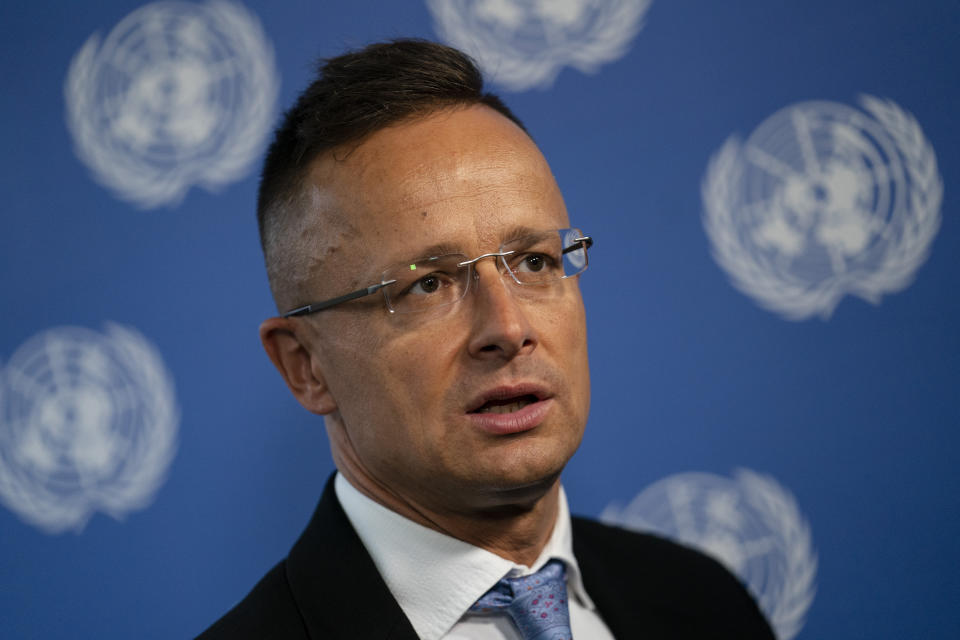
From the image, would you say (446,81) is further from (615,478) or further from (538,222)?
(615,478)

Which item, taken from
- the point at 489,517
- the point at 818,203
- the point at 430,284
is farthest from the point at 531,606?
the point at 818,203

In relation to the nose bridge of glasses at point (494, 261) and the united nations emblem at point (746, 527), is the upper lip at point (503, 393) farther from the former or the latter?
the united nations emblem at point (746, 527)

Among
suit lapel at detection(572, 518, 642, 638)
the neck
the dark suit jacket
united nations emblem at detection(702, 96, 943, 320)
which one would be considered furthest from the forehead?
united nations emblem at detection(702, 96, 943, 320)

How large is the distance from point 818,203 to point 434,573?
1.34m

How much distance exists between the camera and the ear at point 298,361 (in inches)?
57.1

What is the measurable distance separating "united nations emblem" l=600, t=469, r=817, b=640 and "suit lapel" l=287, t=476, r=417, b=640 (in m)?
0.84

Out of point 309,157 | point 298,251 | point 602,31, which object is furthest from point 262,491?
point 602,31

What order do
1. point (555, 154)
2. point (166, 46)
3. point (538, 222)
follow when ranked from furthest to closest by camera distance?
point (555, 154) < point (166, 46) < point (538, 222)

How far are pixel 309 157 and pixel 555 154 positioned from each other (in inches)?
29.9

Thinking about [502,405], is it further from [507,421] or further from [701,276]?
[701,276]

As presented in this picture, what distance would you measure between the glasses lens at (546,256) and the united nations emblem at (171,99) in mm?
836

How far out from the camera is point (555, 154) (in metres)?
2.00

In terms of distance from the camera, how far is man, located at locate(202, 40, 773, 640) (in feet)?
4.22

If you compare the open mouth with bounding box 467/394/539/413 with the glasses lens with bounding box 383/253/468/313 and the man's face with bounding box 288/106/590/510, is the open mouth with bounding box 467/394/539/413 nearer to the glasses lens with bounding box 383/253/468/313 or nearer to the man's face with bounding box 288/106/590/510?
the man's face with bounding box 288/106/590/510
